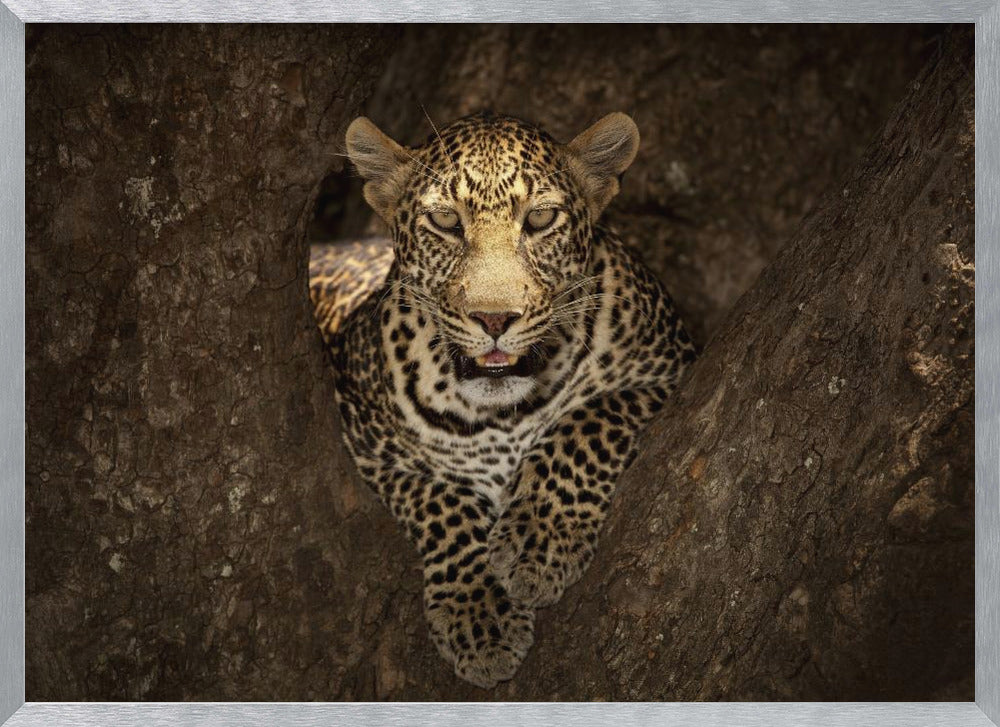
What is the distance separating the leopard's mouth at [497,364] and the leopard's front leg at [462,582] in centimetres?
46

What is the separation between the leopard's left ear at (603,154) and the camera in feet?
12.0

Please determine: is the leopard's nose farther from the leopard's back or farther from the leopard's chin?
the leopard's back

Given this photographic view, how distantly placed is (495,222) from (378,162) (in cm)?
48

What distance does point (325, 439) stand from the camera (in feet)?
12.5

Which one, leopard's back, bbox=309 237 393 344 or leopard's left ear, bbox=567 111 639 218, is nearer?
leopard's left ear, bbox=567 111 639 218

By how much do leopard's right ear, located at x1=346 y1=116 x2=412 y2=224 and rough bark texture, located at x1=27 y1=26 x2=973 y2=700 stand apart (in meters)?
0.08

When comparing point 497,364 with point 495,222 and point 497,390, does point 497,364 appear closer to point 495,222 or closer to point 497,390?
point 497,390

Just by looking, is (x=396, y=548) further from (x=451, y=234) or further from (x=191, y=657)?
(x=451, y=234)

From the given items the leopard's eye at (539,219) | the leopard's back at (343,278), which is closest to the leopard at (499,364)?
the leopard's eye at (539,219)

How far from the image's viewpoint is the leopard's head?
3.44 m

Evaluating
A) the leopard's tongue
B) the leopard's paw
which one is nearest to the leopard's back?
the leopard's tongue

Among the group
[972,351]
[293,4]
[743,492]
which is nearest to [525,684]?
[743,492]

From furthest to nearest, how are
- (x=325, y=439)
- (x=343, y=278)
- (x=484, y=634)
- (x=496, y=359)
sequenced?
(x=343, y=278), (x=325, y=439), (x=484, y=634), (x=496, y=359)

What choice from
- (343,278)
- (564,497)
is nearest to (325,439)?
(564,497)
